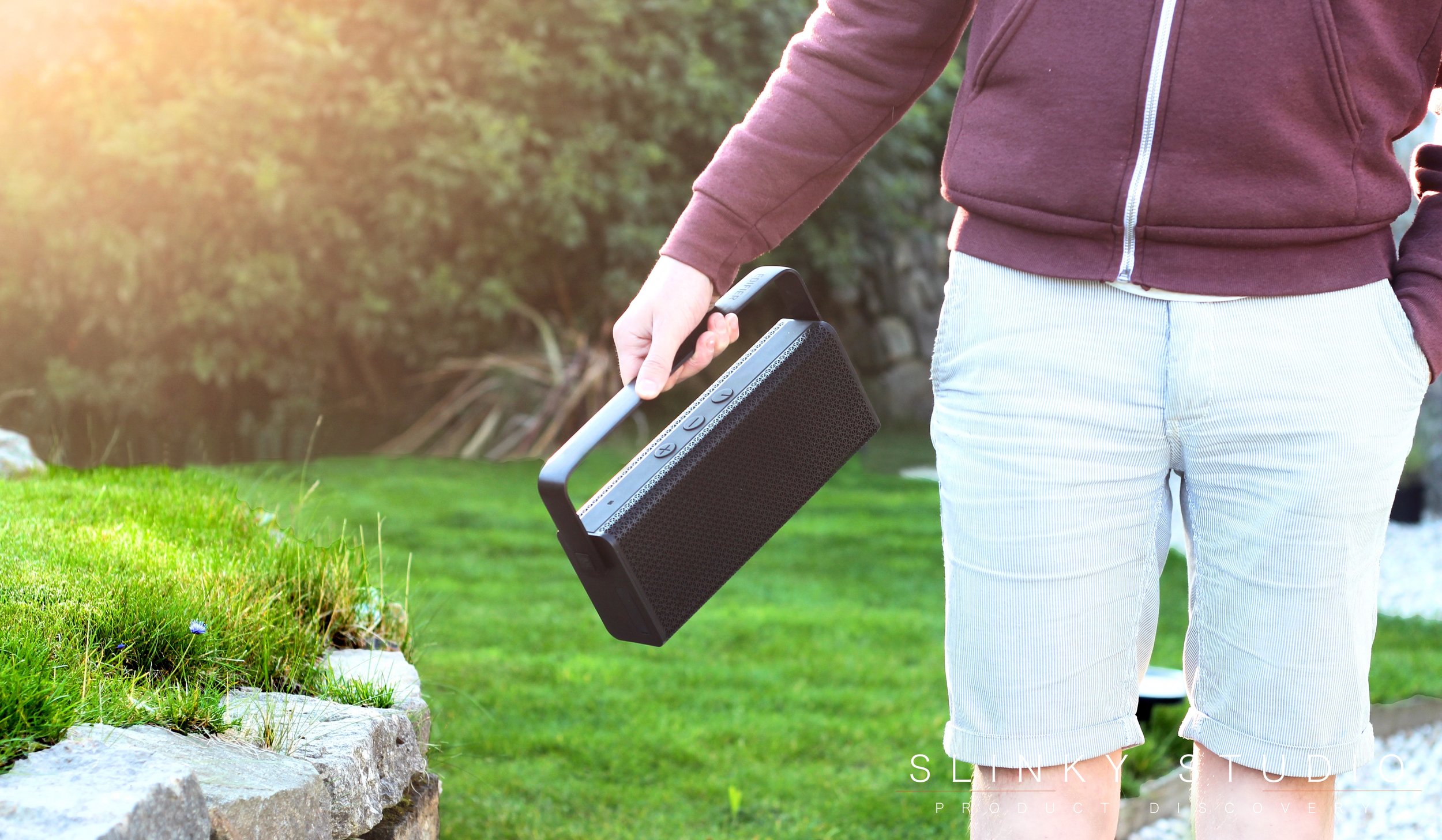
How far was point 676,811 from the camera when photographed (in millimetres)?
2857

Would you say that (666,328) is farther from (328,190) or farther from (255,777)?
(328,190)

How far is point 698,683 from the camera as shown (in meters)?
3.81

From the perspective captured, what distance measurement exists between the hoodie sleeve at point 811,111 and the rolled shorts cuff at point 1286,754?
663 millimetres

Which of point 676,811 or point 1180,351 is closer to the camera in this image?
point 1180,351

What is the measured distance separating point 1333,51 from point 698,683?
300 cm

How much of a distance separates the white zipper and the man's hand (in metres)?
0.38

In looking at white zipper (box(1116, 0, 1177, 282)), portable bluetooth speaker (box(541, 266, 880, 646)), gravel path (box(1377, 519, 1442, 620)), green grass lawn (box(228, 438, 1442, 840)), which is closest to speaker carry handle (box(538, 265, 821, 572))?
portable bluetooth speaker (box(541, 266, 880, 646))

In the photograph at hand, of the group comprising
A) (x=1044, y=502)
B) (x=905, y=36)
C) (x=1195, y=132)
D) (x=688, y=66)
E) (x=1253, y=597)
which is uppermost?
(x=688, y=66)

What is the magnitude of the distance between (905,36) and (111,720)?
116 cm

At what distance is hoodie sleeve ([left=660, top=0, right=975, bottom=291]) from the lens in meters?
1.29

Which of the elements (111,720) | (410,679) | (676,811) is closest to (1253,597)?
(111,720)

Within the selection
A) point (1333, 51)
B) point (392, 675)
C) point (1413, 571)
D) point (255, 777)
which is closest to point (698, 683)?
point (392, 675)

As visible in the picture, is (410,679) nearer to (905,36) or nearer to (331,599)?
(331,599)

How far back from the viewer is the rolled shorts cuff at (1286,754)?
1.13 metres
